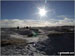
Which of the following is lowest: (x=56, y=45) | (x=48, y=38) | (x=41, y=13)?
(x=56, y=45)

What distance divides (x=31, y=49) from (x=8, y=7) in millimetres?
678

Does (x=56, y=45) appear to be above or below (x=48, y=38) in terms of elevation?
below

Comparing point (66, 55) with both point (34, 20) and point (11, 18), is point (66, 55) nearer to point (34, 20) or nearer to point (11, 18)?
point (34, 20)

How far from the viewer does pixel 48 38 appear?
5.32 ft

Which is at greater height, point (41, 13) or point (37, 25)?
point (41, 13)

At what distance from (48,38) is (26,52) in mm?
371

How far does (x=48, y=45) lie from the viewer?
1609 millimetres

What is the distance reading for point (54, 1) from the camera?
1.62 metres

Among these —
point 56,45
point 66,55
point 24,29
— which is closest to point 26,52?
point 24,29

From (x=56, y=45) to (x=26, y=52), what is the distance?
44cm

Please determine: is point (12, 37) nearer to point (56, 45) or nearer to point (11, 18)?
point (11, 18)

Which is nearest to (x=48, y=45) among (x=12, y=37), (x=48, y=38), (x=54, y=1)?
(x=48, y=38)

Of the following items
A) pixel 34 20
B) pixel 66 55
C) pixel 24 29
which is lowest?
pixel 66 55

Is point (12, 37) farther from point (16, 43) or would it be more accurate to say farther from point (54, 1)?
point (54, 1)
